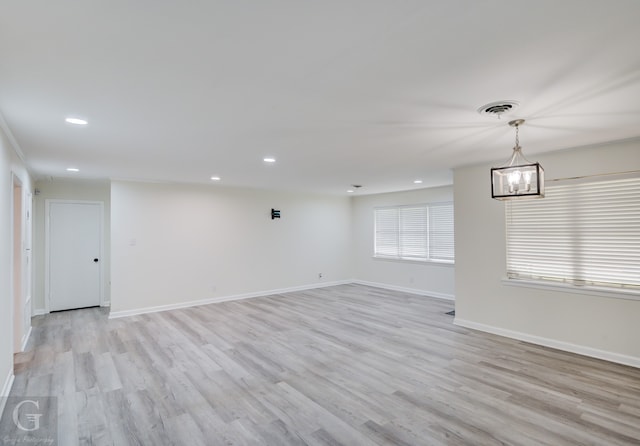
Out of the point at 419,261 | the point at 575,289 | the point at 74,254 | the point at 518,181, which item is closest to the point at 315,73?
the point at 518,181

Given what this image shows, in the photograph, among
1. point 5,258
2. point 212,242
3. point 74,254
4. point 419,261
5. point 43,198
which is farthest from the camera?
point 419,261

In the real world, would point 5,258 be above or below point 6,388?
above

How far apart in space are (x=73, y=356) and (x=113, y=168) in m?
2.60

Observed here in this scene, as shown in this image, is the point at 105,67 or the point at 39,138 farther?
the point at 39,138

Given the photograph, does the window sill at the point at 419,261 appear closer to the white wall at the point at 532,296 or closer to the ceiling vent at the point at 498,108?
the white wall at the point at 532,296

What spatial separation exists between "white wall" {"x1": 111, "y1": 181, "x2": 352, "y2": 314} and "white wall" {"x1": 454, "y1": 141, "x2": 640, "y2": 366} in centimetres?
412

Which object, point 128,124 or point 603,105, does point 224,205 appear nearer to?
point 128,124

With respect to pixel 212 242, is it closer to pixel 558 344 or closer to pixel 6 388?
pixel 6 388

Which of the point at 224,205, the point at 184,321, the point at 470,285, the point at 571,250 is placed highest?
the point at 224,205

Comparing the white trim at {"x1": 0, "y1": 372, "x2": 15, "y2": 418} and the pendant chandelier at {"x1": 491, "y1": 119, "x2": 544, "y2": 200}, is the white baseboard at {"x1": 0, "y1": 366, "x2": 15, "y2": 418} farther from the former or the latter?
the pendant chandelier at {"x1": 491, "y1": 119, "x2": 544, "y2": 200}

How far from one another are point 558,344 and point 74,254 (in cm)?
820

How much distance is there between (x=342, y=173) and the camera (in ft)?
17.9

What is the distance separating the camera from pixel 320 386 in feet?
10.5

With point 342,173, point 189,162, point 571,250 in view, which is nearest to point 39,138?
point 189,162
